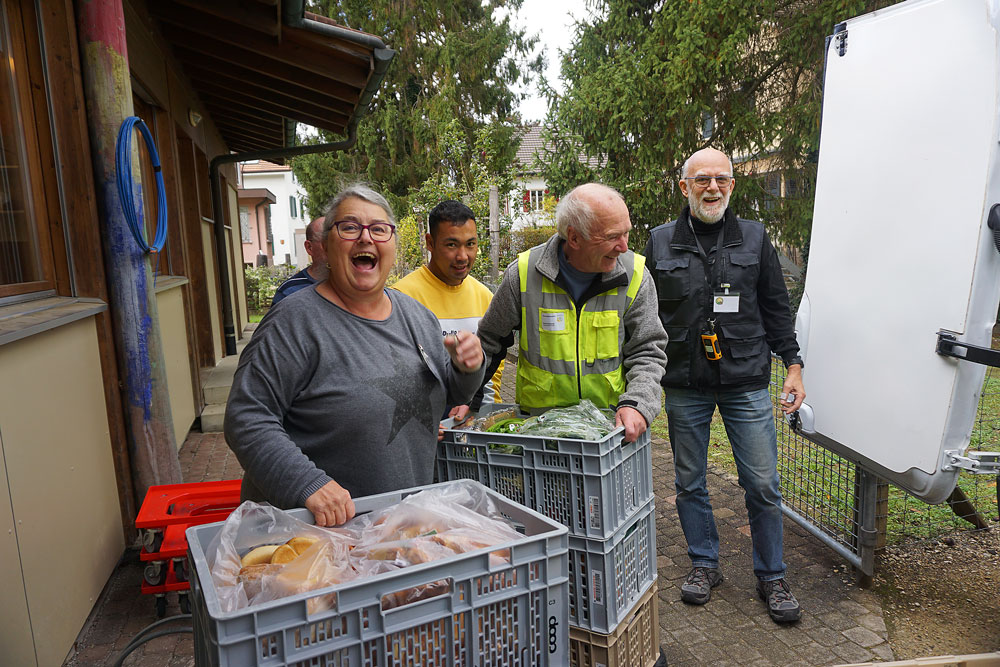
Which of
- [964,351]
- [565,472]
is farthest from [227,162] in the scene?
[964,351]

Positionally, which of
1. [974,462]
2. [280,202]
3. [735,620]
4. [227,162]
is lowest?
[735,620]

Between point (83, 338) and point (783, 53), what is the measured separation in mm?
11007

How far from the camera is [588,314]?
255 cm

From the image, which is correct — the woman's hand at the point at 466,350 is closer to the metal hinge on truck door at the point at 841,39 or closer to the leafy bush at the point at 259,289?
the metal hinge on truck door at the point at 841,39

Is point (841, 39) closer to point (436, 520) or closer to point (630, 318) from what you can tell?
point (630, 318)

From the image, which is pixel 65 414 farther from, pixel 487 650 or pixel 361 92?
pixel 361 92

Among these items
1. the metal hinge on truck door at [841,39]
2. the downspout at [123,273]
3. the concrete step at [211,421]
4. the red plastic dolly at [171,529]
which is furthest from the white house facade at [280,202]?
the metal hinge on truck door at [841,39]

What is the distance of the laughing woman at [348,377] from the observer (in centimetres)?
185

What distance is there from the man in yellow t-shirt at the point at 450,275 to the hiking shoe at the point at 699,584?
134 centimetres

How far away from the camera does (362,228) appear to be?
198 centimetres

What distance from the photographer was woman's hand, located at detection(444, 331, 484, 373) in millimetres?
2037

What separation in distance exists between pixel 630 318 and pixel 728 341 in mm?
844

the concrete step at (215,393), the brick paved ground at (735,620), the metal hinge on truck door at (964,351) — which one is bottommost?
the brick paved ground at (735,620)

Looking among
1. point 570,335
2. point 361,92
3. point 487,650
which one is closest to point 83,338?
point 570,335
